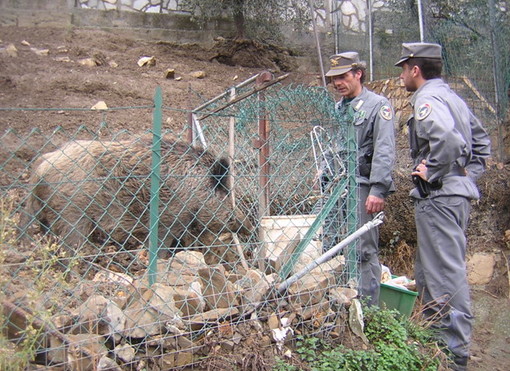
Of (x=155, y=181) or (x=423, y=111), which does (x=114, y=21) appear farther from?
(x=423, y=111)

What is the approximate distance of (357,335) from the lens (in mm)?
3115

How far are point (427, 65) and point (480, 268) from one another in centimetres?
289

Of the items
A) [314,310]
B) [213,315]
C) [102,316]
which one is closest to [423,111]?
[314,310]

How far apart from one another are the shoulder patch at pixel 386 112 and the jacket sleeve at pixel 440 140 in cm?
46

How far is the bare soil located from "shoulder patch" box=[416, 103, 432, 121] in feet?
5.12

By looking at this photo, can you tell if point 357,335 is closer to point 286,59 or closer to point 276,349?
point 276,349

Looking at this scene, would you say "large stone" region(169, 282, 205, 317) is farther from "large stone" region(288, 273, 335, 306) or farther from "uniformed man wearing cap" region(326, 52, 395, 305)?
"uniformed man wearing cap" region(326, 52, 395, 305)

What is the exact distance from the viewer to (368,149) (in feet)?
12.5

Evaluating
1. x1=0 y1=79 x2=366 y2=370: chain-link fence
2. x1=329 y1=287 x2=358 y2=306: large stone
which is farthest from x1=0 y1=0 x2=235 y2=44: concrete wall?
x1=329 y1=287 x2=358 y2=306: large stone

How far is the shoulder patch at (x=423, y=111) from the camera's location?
3.20m

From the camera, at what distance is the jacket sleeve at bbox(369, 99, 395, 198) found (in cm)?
356

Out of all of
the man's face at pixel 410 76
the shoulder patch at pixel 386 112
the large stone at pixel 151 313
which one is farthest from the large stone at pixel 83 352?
the man's face at pixel 410 76

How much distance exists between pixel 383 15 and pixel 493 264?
5167 millimetres

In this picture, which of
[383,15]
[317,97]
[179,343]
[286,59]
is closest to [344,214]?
[317,97]
